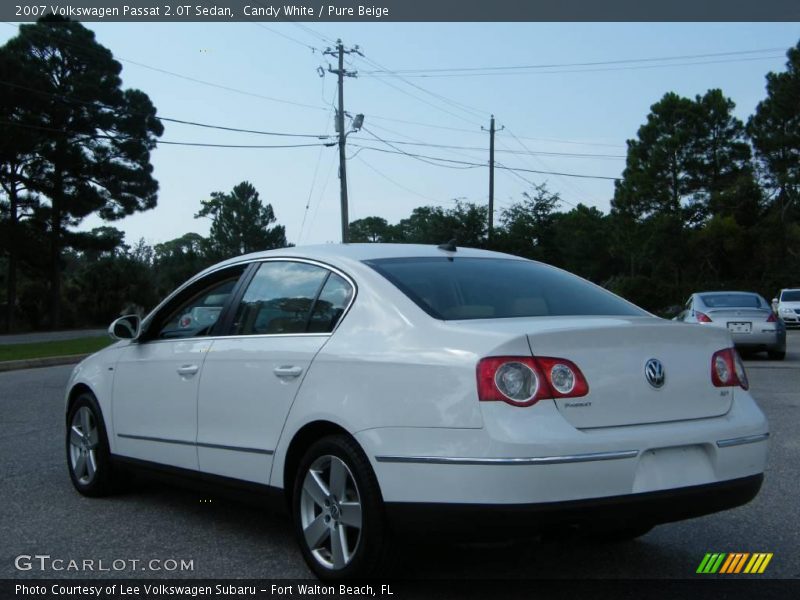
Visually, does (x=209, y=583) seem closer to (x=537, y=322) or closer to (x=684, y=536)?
(x=537, y=322)

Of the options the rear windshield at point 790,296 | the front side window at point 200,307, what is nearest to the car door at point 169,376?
the front side window at point 200,307

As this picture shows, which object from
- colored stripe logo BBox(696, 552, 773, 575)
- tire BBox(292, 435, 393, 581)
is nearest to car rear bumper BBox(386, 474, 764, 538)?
tire BBox(292, 435, 393, 581)

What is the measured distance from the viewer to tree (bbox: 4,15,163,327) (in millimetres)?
46281

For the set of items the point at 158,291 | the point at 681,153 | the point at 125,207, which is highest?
the point at 681,153

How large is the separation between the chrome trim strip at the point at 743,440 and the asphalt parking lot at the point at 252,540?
0.66 meters

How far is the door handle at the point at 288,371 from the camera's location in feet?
14.3

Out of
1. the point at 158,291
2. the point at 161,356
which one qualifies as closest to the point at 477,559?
the point at 161,356

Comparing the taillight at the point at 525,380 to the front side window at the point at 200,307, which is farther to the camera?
the front side window at the point at 200,307

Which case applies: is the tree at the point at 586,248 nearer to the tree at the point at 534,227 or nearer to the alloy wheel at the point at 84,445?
the tree at the point at 534,227

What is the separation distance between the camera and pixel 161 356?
5480mm

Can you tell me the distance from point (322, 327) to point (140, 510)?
2060 millimetres

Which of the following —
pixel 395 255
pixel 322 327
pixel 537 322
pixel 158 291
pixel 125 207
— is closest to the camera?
pixel 537 322

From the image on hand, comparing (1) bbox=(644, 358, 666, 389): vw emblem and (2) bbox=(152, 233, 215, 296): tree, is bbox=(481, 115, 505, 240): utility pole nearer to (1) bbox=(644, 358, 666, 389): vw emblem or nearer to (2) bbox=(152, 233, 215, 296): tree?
(2) bbox=(152, 233, 215, 296): tree

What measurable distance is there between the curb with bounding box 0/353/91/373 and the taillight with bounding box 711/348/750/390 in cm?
1533
